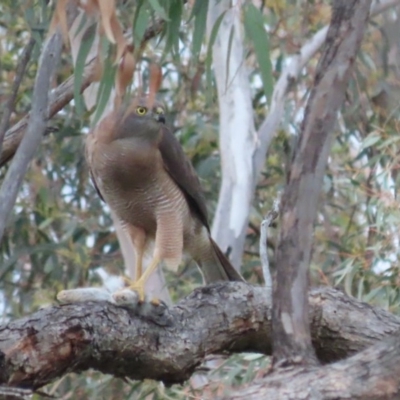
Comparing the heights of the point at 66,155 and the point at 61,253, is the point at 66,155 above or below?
above

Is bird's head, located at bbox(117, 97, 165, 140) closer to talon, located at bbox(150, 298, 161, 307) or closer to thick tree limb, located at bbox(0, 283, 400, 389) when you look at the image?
thick tree limb, located at bbox(0, 283, 400, 389)

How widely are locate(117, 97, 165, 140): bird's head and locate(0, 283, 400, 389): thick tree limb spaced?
1.16 m

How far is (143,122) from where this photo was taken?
3.81 m

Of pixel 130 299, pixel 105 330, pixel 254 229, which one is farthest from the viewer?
pixel 254 229

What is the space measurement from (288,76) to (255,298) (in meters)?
3.06

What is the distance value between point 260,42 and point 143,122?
5.32ft

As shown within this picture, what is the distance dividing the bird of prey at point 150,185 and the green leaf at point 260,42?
1.40m

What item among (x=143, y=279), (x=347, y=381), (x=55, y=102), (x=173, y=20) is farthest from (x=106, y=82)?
(x=143, y=279)

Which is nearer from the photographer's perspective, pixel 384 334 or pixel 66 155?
pixel 384 334

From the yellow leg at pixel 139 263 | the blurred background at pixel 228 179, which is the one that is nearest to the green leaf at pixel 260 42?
the yellow leg at pixel 139 263

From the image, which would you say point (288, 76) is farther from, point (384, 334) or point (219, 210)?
point (384, 334)

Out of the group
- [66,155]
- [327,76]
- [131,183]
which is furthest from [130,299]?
[66,155]

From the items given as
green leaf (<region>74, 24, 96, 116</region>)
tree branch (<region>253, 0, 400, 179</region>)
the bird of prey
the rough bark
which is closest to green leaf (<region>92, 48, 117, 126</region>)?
green leaf (<region>74, 24, 96, 116</region>)

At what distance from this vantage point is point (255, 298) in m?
2.75
